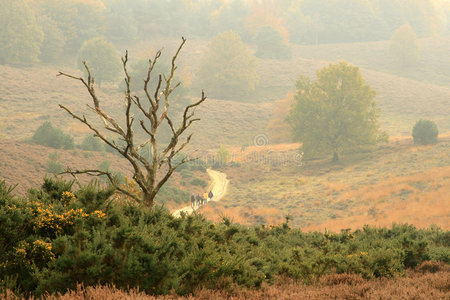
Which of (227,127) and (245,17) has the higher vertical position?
(245,17)

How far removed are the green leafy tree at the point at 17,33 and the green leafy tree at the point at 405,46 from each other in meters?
68.2

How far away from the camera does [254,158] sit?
4353 centimetres

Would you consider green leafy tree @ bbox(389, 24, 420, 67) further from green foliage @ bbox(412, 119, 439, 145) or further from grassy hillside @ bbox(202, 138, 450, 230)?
green foliage @ bbox(412, 119, 439, 145)

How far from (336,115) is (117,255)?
34.4 metres

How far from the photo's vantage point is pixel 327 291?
5.92 meters

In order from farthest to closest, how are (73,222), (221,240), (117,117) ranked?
(117,117)
(221,240)
(73,222)

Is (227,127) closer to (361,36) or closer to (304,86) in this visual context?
(304,86)

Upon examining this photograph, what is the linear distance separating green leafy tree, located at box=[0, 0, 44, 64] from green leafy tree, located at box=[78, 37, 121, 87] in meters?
9.21

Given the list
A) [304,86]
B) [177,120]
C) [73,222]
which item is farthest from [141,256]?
[177,120]

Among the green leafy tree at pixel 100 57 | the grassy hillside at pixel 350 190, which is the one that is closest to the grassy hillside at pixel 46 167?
the grassy hillside at pixel 350 190

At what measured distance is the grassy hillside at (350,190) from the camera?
75.3 ft

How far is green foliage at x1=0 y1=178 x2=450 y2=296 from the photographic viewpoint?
17.0 ft

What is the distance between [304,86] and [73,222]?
119 ft

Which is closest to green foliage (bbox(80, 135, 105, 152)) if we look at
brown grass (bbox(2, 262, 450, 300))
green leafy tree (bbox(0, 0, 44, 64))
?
brown grass (bbox(2, 262, 450, 300))
